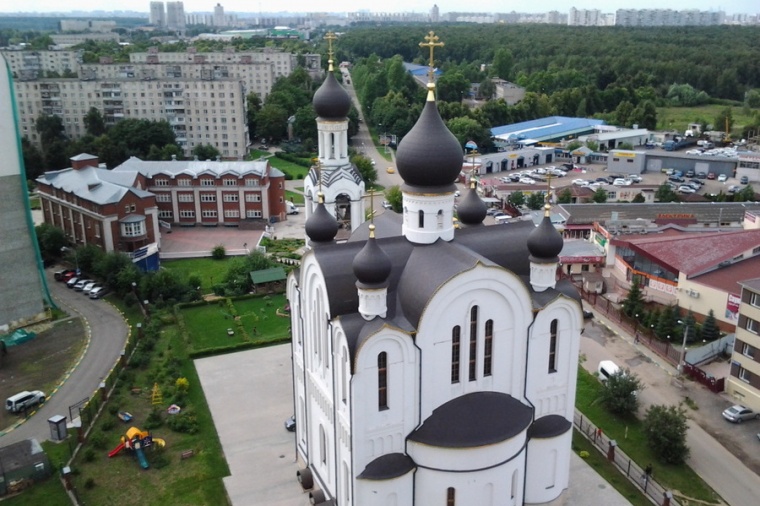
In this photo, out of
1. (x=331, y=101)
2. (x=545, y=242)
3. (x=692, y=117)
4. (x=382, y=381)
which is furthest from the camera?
(x=692, y=117)

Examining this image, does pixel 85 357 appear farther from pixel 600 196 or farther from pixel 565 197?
pixel 600 196

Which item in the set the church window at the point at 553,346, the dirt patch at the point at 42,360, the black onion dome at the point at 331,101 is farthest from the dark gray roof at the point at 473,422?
the dirt patch at the point at 42,360

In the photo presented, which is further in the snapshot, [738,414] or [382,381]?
[738,414]

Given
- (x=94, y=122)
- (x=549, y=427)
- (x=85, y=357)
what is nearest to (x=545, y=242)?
(x=549, y=427)

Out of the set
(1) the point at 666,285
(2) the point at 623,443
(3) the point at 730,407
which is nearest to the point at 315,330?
(2) the point at 623,443

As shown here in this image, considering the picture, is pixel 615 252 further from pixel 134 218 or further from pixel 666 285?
pixel 134 218

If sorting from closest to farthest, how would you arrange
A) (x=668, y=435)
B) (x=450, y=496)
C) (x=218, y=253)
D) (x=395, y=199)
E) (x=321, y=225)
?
(x=450, y=496) → (x=321, y=225) → (x=668, y=435) → (x=218, y=253) → (x=395, y=199)

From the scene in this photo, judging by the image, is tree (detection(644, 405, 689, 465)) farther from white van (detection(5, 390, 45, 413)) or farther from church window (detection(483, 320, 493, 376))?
white van (detection(5, 390, 45, 413))

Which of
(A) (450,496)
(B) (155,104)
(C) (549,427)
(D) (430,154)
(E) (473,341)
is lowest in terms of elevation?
(A) (450,496)
